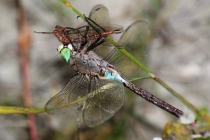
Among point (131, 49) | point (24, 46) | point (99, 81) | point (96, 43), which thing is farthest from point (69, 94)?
point (24, 46)

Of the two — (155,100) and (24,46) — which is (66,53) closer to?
(155,100)

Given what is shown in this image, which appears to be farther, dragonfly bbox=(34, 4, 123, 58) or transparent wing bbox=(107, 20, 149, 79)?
transparent wing bbox=(107, 20, 149, 79)

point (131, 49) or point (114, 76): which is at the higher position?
point (131, 49)

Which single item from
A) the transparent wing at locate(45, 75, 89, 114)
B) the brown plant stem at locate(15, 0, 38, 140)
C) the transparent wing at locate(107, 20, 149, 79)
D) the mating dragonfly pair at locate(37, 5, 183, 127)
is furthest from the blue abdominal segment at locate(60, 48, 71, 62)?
the brown plant stem at locate(15, 0, 38, 140)

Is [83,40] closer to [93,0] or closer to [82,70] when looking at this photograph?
[82,70]

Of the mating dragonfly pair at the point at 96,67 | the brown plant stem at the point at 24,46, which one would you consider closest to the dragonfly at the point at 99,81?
the mating dragonfly pair at the point at 96,67

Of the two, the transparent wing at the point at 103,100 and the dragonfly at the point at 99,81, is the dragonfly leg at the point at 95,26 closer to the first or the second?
the dragonfly at the point at 99,81

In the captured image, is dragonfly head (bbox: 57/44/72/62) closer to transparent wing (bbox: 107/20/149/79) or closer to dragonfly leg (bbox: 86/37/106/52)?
dragonfly leg (bbox: 86/37/106/52)
